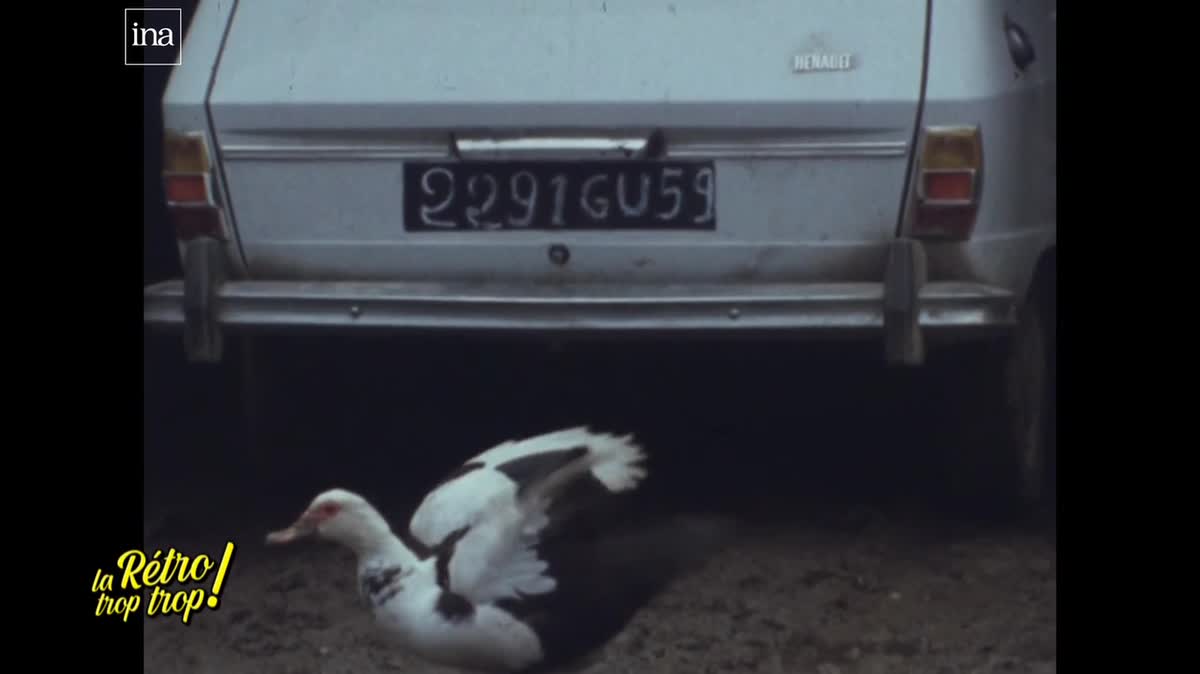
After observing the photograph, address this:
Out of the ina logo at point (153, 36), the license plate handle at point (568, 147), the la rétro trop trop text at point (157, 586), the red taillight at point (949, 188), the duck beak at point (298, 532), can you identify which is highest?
the ina logo at point (153, 36)

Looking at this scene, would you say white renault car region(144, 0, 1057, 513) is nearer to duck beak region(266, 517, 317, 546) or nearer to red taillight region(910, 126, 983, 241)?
red taillight region(910, 126, 983, 241)

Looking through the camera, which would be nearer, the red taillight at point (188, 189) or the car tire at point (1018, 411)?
the red taillight at point (188, 189)

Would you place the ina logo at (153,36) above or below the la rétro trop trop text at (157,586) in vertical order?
above

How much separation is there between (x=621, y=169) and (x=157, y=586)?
1404 millimetres

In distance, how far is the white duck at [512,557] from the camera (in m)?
5.43

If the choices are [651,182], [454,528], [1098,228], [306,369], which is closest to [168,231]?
[306,369]

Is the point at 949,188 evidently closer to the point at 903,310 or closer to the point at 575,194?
the point at 903,310

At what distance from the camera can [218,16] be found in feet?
21.9

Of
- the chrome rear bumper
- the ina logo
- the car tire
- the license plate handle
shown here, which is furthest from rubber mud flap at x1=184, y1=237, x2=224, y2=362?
the car tire

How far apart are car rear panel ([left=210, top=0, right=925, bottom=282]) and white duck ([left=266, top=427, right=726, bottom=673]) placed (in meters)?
0.76

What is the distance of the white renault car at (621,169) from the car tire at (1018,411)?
204 mm

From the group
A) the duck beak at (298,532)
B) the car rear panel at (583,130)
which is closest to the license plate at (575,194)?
the car rear panel at (583,130)

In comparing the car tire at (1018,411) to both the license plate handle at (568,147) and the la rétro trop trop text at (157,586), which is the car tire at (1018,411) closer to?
the license plate handle at (568,147)

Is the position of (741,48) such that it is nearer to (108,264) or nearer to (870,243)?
(870,243)
